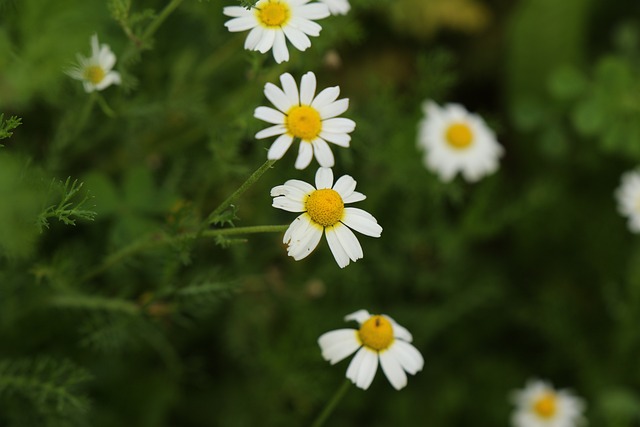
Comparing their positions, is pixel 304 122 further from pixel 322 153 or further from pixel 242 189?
pixel 242 189

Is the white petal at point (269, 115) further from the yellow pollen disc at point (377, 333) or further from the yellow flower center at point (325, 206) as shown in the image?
the yellow pollen disc at point (377, 333)

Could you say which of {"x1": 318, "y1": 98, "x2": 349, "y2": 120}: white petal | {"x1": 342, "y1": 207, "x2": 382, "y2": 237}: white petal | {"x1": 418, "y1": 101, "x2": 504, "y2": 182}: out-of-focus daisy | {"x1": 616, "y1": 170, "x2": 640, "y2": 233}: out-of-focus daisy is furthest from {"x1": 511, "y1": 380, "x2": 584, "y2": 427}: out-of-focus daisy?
{"x1": 318, "y1": 98, "x2": 349, "y2": 120}: white petal

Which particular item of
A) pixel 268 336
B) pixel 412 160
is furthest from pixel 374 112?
pixel 268 336

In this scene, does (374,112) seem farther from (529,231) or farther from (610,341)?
(610,341)

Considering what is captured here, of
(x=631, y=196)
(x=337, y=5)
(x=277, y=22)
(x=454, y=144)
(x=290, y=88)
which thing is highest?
(x=631, y=196)

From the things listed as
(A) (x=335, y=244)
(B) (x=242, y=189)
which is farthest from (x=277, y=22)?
(A) (x=335, y=244)

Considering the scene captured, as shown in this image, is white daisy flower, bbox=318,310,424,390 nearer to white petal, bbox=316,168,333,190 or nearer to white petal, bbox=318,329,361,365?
white petal, bbox=318,329,361,365
